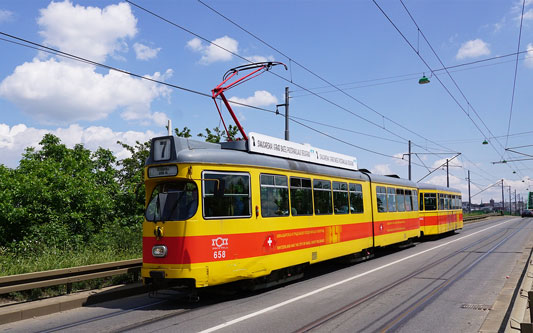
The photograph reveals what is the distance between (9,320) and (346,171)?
1011cm

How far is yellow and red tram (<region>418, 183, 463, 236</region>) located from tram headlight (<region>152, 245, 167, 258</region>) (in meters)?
17.5

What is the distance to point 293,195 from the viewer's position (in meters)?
10.9

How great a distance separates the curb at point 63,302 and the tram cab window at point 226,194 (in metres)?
2.92

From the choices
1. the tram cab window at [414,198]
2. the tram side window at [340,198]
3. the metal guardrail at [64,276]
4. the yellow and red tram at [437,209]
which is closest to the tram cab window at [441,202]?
the yellow and red tram at [437,209]

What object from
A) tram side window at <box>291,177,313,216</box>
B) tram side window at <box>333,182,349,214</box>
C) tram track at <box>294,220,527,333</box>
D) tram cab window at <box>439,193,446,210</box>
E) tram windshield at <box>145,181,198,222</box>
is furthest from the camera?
tram cab window at <box>439,193,446,210</box>

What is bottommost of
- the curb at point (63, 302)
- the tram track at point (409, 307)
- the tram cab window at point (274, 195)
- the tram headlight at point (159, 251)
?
the tram track at point (409, 307)

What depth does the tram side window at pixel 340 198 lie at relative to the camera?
43.2 feet

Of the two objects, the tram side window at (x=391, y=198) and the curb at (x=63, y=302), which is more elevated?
the tram side window at (x=391, y=198)

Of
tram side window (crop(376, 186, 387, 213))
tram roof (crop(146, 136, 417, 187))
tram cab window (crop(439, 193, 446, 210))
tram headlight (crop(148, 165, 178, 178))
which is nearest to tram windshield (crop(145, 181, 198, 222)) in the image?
tram headlight (crop(148, 165, 178, 178))

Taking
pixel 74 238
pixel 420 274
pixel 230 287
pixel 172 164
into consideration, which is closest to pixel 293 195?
pixel 230 287

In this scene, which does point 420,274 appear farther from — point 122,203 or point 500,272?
point 122,203

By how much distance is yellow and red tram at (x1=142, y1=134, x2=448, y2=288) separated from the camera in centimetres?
845

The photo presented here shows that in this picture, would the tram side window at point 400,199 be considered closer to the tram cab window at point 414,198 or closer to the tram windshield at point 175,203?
the tram cab window at point 414,198

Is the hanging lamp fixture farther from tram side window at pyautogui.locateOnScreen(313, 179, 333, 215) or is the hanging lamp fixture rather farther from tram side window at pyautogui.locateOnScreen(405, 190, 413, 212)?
tram side window at pyautogui.locateOnScreen(313, 179, 333, 215)
